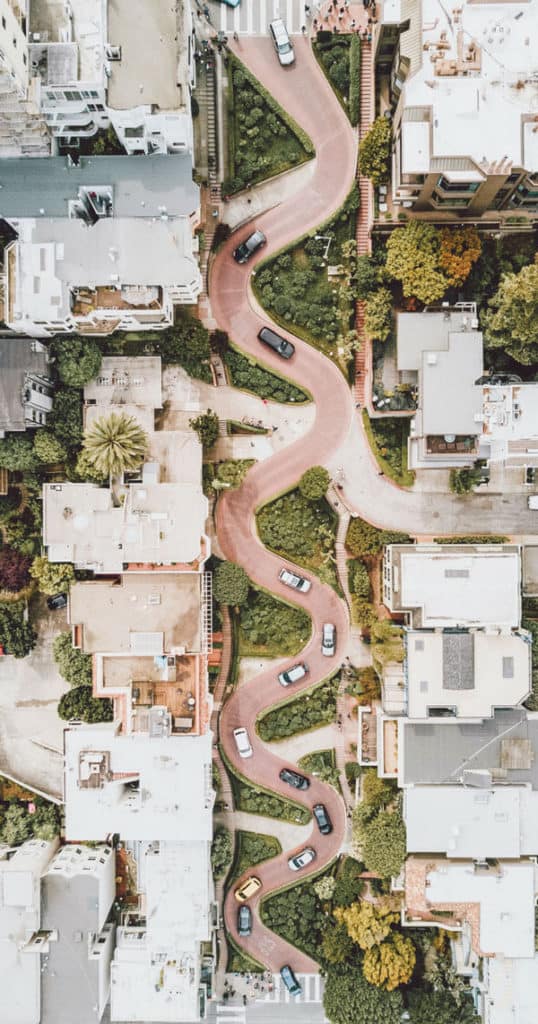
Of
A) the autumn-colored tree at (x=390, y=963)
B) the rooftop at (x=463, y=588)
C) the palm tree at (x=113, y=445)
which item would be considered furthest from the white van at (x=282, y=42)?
the autumn-colored tree at (x=390, y=963)

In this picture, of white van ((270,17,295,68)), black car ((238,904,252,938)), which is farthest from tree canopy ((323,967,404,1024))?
white van ((270,17,295,68))

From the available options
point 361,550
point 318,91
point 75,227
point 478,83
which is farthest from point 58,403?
point 478,83

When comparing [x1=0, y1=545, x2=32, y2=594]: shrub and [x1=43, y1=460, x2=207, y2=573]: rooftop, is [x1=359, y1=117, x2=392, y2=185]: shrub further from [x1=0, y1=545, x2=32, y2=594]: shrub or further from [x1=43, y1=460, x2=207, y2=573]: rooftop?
[x1=0, y1=545, x2=32, y2=594]: shrub

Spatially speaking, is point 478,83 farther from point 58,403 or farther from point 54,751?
point 54,751

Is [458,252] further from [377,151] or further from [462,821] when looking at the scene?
[462,821]

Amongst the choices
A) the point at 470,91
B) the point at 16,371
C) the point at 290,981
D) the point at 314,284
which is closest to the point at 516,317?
the point at 470,91
